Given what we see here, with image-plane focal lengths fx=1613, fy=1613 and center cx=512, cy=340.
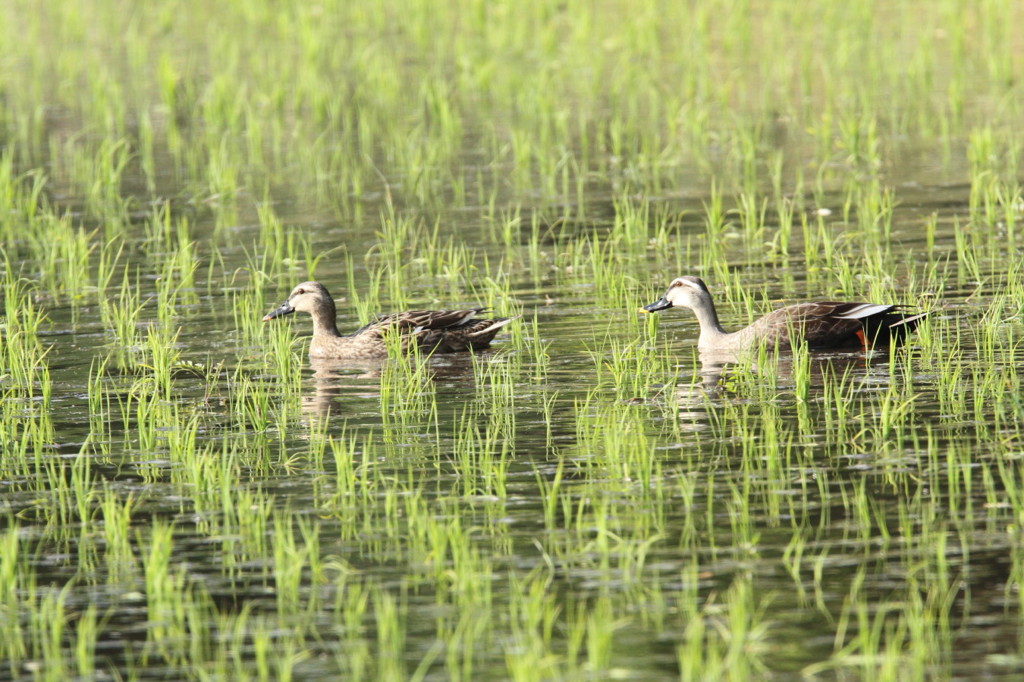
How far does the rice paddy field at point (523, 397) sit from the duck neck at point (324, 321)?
30 cm

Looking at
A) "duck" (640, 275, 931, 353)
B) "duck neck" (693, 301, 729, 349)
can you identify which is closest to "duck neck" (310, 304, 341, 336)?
"duck neck" (693, 301, 729, 349)

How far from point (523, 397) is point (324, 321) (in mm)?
2377

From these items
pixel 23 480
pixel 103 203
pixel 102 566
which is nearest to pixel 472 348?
pixel 23 480

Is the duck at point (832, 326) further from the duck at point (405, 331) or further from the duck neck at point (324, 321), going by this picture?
the duck neck at point (324, 321)

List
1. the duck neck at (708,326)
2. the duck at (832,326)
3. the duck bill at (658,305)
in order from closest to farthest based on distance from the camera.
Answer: the duck at (832,326), the duck neck at (708,326), the duck bill at (658,305)

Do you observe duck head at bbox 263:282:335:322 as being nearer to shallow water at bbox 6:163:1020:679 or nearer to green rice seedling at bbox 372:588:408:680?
shallow water at bbox 6:163:1020:679

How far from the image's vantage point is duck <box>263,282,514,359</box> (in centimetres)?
1006

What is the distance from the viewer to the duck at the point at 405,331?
10.1 metres

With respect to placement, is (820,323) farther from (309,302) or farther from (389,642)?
(389,642)

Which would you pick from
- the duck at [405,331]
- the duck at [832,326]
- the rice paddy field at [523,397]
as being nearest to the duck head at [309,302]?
the duck at [405,331]

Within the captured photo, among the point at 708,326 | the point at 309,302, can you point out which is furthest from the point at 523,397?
the point at 309,302

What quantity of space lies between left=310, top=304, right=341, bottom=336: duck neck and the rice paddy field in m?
0.30

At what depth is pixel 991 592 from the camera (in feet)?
18.2

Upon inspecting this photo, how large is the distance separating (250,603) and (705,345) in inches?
187
